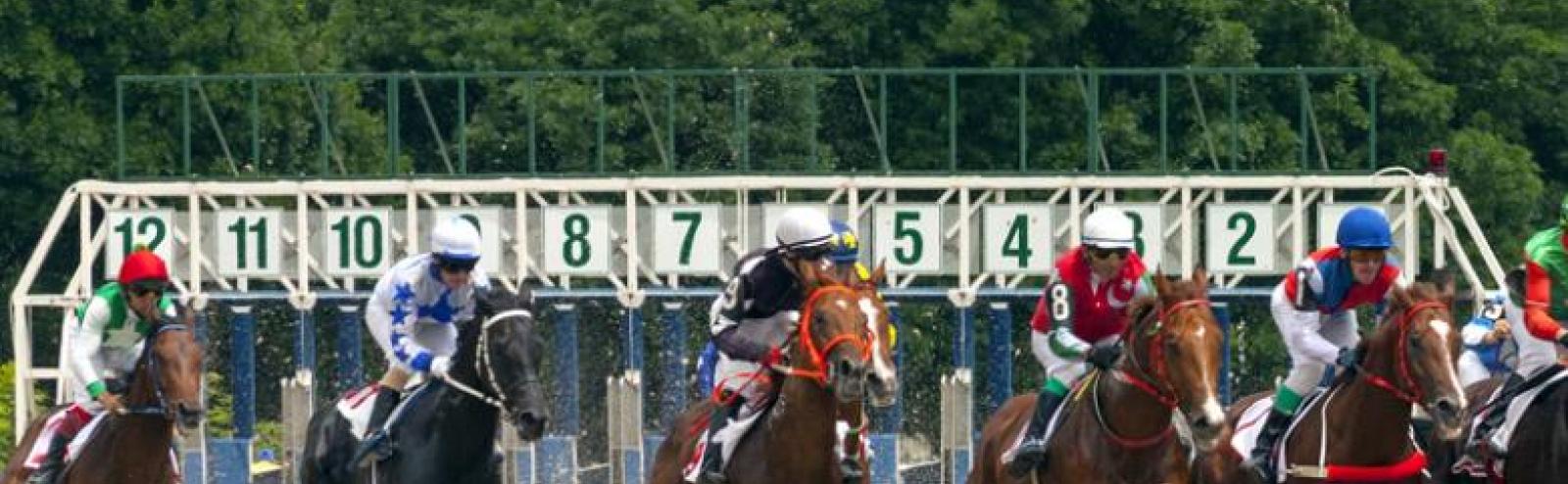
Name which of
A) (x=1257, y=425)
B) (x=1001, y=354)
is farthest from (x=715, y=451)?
(x=1001, y=354)

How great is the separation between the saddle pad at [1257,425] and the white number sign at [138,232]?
16.5m

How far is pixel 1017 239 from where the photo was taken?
3481 cm

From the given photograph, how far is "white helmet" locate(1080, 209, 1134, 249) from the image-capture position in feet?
61.8

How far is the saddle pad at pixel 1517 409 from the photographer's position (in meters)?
18.9

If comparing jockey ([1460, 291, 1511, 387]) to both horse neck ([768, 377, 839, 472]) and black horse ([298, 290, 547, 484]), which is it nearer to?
horse neck ([768, 377, 839, 472])

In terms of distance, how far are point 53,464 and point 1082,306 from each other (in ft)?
16.2

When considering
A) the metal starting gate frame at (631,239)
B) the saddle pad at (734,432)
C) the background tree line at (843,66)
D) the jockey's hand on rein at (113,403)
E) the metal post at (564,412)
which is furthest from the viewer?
the background tree line at (843,66)

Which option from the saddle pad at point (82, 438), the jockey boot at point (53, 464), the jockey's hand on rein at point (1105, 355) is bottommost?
the jockey boot at point (53, 464)

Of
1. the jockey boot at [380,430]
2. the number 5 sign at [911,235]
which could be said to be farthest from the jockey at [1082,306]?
the number 5 sign at [911,235]

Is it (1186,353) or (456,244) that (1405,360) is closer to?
(1186,353)

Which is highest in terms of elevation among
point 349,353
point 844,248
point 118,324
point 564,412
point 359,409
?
point 844,248

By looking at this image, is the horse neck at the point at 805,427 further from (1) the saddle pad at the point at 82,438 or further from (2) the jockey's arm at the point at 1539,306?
(1) the saddle pad at the point at 82,438

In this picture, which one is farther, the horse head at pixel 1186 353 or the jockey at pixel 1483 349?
the jockey at pixel 1483 349

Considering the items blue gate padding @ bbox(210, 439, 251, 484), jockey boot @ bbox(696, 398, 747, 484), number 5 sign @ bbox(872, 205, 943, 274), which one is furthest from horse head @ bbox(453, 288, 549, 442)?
number 5 sign @ bbox(872, 205, 943, 274)
